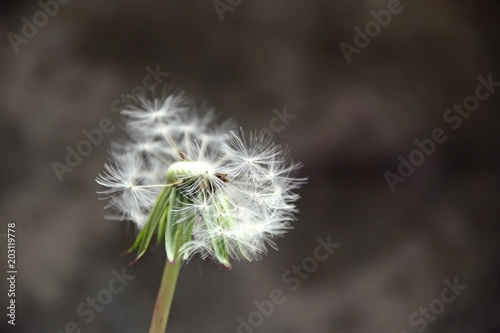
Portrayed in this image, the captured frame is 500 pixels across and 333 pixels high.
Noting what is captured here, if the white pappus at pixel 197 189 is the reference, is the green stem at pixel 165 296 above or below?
below

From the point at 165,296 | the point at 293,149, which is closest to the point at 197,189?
the point at 165,296

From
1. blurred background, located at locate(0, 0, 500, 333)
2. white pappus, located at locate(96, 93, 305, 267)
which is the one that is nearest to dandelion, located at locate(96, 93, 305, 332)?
white pappus, located at locate(96, 93, 305, 267)

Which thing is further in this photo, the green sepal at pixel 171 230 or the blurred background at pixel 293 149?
the blurred background at pixel 293 149

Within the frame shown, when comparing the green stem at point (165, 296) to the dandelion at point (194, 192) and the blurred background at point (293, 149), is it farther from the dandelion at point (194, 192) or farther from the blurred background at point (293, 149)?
the blurred background at point (293, 149)

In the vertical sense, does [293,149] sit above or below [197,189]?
above

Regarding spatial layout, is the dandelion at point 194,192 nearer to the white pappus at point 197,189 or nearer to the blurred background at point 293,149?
the white pappus at point 197,189

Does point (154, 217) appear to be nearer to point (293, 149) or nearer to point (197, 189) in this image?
point (197, 189)

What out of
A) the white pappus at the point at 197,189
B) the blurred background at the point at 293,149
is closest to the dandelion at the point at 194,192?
the white pappus at the point at 197,189

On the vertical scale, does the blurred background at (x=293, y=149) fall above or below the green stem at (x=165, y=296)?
above
